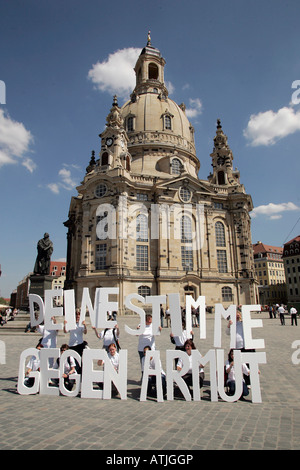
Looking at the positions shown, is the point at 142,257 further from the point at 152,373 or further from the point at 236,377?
the point at 236,377

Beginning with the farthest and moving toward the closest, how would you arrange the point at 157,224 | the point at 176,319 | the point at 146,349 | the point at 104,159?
1. the point at 104,159
2. the point at 157,224
3. the point at 176,319
4. the point at 146,349

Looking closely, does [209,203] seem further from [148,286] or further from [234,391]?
[234,391]

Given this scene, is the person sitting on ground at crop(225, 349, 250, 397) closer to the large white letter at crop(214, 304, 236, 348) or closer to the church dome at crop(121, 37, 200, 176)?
the large white letter at crop(214, 304, 236, 348)

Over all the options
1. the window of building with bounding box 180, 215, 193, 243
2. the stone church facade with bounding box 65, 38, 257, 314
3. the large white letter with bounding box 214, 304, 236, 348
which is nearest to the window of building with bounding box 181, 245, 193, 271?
the stone church facade with bounding box 65, 38, 257, 314

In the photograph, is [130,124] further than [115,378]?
Yes

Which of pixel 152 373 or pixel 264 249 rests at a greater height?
pixel 264 249

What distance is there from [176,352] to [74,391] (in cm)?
271

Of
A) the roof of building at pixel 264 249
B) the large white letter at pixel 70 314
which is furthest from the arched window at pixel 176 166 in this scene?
the roof of building at pixel 264 249

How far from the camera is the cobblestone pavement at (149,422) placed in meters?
4.92

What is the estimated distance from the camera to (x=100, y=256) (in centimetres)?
3806

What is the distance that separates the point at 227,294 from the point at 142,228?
14.4 m

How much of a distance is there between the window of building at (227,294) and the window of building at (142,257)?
11107 mm

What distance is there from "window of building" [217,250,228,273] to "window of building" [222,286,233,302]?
2.53 metres

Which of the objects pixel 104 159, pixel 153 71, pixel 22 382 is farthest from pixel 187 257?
pixel 153 71
